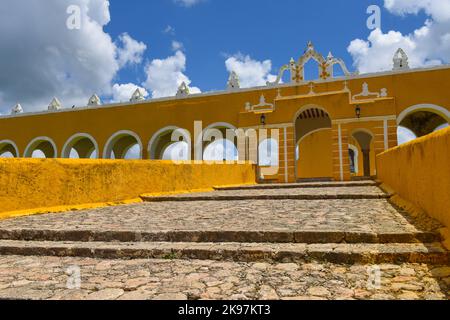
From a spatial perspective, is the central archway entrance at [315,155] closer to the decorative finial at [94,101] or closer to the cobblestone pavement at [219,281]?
the decorative finial at [94,101]

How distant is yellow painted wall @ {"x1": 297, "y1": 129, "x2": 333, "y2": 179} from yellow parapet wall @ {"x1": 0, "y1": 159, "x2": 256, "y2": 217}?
39.2 feet

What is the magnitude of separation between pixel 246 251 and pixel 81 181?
3974 mm

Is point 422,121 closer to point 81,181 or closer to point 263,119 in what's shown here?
point 263,119

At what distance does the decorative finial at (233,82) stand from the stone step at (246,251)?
14.0 m

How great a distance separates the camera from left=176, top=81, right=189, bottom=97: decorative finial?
17848 millimetres

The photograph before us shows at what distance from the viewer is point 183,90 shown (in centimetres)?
1794

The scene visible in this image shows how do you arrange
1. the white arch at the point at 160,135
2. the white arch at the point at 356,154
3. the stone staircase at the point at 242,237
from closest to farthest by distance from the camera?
the stone staircase at the point at 242,237
the white arch at the point at 160,135
the white arch at the point at 356,154

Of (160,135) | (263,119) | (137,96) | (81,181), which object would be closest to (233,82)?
(263,119)

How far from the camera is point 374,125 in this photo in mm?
13398

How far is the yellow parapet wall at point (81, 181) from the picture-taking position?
500 cm

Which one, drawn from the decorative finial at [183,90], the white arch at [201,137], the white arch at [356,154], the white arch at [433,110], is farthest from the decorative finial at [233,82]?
the white arch at [356,154]

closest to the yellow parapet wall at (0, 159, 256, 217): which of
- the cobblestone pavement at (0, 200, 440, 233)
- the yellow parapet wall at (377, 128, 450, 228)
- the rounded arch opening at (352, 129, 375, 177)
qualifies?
the cobblestone pavement at (0, 200, 440, 233)

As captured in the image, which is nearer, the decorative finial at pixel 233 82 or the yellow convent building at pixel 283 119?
the yellow convent building at pixel 283 119
